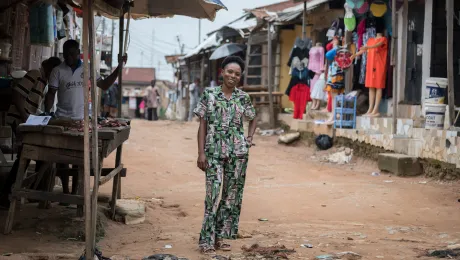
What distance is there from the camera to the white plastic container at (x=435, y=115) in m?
10.5

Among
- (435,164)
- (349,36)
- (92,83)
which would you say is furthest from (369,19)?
(92,83)

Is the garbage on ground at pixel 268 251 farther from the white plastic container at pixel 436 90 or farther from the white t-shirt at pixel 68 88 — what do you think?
the white plastic container at pixel 436 90

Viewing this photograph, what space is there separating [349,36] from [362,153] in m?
3.39

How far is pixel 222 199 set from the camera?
5855 millimetres

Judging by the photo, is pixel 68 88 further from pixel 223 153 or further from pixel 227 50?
pixel 227 50

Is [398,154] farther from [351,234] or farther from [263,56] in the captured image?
[263,56]

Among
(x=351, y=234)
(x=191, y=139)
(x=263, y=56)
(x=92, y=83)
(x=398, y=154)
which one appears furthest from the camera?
(x=263, y=56)

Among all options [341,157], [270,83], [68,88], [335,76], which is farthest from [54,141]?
[270,83]

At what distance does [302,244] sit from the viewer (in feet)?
20.0

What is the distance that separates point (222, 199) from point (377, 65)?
27.6 ft

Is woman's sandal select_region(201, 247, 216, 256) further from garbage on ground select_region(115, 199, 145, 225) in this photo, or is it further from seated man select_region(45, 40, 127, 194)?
seated man select_region(45, 40, 127, 194)

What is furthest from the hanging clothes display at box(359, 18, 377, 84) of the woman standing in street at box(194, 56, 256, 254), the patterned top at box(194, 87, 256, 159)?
the patterned top at box(194, 87, 256, 159)

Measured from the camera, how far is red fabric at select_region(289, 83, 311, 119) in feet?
58.3

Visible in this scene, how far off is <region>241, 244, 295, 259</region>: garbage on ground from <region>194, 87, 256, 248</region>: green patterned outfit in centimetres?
26
